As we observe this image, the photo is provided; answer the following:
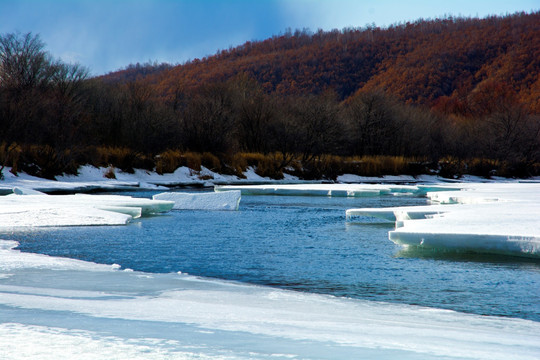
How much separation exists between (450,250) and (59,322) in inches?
216

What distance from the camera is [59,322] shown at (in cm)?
325

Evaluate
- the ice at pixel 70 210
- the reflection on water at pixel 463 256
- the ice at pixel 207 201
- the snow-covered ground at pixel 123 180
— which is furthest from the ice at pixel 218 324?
the snow-covered ground at pixel 123 180

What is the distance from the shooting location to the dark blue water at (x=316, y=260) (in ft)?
17.6

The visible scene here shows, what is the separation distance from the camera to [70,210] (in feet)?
34.5

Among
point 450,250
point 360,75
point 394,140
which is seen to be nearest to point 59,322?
point 450,250

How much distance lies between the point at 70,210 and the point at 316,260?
551 centimetres

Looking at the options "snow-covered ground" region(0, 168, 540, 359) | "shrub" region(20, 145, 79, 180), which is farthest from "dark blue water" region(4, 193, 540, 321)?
"shrub" region(20, 145, 79, 180)

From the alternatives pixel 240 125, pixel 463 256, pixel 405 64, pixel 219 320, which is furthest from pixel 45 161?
pixel 405 64

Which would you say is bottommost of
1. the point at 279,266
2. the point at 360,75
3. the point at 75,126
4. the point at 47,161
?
the point at 279,266

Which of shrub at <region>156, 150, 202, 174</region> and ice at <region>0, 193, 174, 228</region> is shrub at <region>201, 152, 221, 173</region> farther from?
ice at <region>0, 193, 174, 228</region>

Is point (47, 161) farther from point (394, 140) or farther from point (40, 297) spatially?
point (394, 140)

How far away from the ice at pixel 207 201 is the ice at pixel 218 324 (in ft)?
28.7

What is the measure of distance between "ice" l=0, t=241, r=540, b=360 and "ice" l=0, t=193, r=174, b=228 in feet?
14.2

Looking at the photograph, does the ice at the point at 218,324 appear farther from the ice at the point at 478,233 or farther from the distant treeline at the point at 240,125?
the distant treeline at the point at 240,125
